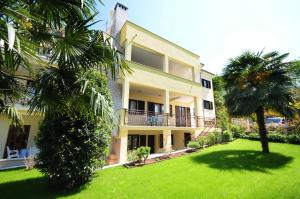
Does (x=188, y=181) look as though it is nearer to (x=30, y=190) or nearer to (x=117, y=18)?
(x=30, y=190)

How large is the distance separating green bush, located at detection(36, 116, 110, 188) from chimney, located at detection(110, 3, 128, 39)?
37.1ft

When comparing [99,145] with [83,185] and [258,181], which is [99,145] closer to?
[83,185]

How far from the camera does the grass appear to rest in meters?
6.66

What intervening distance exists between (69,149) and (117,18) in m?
14.2

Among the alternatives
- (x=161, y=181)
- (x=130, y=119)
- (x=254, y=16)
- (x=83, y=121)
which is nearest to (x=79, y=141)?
(x=83, y=121)

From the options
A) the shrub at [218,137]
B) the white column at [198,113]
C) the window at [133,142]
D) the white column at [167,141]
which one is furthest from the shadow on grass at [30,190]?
the shrub at [218,137]

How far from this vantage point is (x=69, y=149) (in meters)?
7.08

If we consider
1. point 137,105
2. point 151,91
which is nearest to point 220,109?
point 151,91

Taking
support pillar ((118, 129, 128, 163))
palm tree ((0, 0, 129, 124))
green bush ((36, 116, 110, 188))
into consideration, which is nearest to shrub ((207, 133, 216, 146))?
support pillar ((118, 129, 128, 163))

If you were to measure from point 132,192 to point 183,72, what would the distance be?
55.9ft

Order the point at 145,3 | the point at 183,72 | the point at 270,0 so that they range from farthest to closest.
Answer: the point at 183,72
the point at 145,3
the point at 270,0

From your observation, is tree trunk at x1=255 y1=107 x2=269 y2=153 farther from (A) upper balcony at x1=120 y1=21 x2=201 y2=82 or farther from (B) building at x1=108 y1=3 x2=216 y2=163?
(A) upper balcony at x1=120 y1=21 x2=201 y2=82

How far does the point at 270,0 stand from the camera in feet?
28.0

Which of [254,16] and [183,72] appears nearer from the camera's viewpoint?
[254,16]
